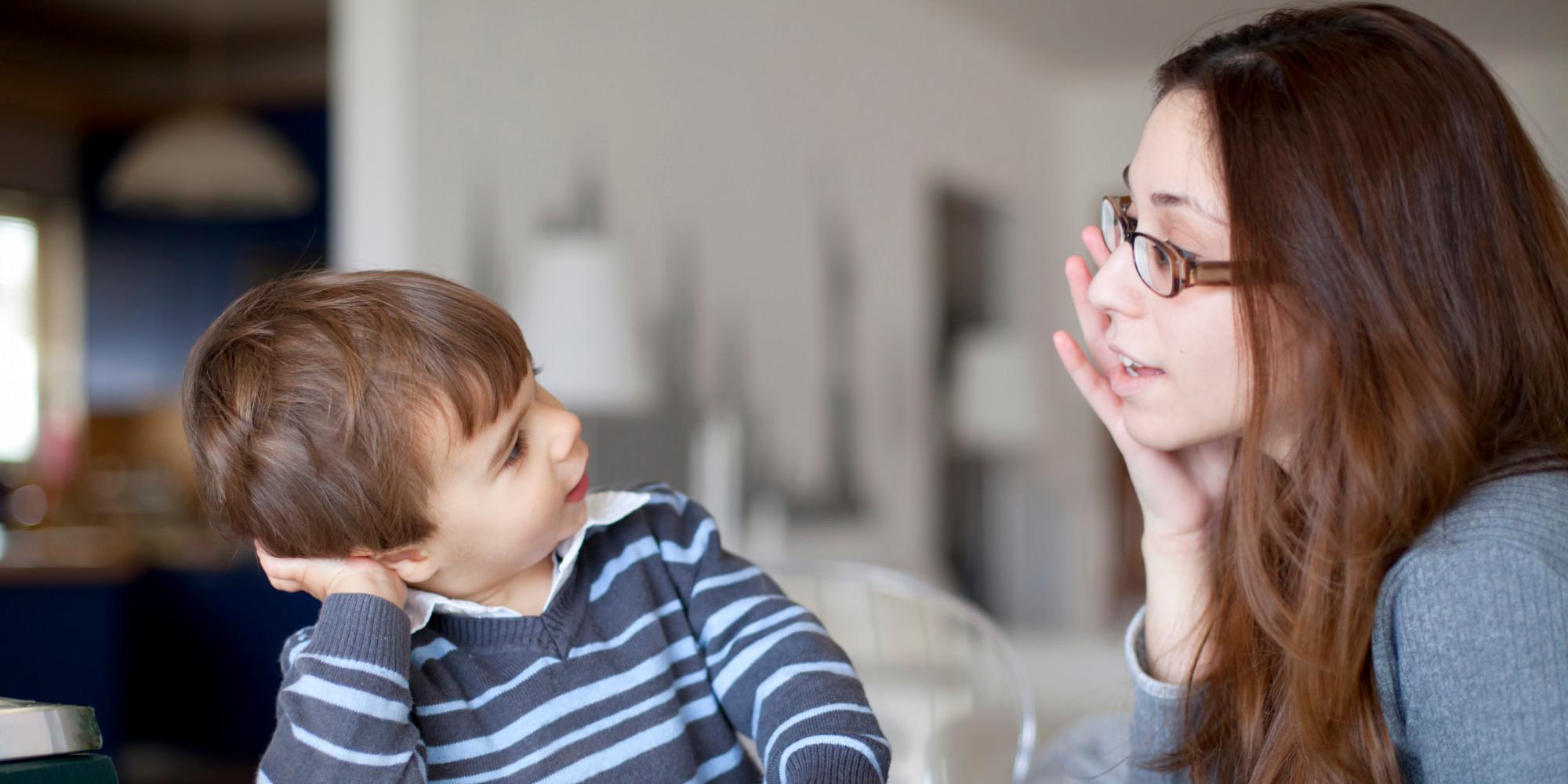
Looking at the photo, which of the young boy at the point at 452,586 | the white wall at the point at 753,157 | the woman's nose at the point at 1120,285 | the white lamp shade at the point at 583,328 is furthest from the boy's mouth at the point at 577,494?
the white wall at the point at 753,157

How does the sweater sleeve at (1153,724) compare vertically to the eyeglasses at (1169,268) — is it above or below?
below

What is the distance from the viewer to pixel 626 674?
1.01 m

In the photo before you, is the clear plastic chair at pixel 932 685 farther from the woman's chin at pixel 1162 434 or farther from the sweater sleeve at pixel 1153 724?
the woman's chin at pixel 1162 434

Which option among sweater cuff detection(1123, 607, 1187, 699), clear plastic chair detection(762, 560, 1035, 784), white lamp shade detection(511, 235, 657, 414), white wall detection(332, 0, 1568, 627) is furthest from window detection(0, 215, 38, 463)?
sweater cuff detection(1123, 607, 1187, 699)

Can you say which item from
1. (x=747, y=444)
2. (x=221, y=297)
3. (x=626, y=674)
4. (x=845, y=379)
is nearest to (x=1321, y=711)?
(x=626, y=674)

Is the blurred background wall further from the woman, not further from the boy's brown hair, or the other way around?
the woman

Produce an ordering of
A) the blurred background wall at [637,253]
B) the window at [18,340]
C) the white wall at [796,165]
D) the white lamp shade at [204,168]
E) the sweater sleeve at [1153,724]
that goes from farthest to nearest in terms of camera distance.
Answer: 1. the window at [18,340]
2. the white lamp shade at [204,168]
3. the blurred background wall at [637,253]
4. the white wall at [796,165]
5. the sweater sleeve at [1153,724]

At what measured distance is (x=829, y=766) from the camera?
91 cm

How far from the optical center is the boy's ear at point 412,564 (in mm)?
965

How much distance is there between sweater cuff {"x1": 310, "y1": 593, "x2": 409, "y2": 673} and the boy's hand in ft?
0.05

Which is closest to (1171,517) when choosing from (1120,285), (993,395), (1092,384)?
(1092,384)

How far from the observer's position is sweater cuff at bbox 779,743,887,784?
906mm

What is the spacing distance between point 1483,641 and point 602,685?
2.09 feet

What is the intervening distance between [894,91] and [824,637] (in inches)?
172
